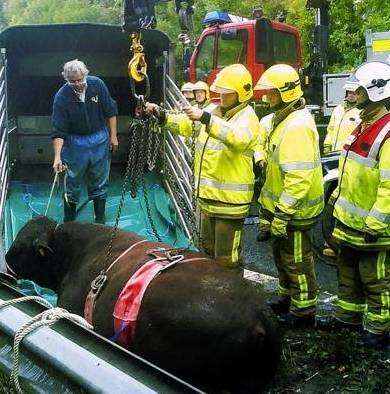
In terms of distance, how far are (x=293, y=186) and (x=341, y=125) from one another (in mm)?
3338

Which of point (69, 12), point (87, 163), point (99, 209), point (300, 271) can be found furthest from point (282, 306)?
point (69, 12)

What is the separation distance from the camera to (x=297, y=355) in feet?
13.6

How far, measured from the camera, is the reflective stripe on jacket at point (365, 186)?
393 cm

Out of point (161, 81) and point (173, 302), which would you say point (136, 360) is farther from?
point (161, 81)

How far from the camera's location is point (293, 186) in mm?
4426

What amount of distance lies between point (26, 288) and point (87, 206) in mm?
2220

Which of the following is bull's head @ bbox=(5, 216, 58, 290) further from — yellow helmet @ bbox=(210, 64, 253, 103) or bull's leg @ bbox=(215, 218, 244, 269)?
yellow helmet @ bbox=(210, 64, 253, 103)

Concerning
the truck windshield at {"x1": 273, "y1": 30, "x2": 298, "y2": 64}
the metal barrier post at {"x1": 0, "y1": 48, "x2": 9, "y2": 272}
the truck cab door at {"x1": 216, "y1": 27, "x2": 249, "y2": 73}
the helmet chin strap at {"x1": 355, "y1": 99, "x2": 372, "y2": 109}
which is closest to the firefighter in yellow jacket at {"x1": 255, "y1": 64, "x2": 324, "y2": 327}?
the helmet chin strap at {"x1": 355, "y1": 99, "x2": 372, "y2": 109}

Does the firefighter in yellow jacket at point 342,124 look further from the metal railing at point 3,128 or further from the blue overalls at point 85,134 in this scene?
the metal railing at point 3,128

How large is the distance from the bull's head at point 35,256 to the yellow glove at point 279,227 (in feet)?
5.38

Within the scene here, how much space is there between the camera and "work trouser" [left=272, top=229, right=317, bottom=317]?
466 cm

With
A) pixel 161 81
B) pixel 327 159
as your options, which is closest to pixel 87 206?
pixel 161 81

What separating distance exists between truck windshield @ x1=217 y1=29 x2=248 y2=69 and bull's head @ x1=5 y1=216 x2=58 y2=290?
24.8 ft

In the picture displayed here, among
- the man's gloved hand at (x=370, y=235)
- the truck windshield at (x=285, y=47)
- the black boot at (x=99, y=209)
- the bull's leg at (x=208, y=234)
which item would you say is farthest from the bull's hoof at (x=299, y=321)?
the truck windshield at (x=285, y=47)
